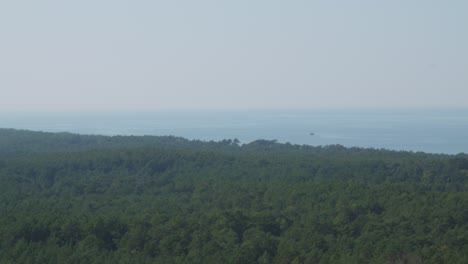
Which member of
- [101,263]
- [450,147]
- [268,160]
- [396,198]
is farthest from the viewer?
[450,147]

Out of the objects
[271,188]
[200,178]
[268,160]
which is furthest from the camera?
[268,160]

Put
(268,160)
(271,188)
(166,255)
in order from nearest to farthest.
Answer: (166,255) < (271,188) < (268,160)

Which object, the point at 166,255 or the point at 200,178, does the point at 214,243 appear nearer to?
the point at 166,255

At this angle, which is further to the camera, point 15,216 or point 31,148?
point 31,148

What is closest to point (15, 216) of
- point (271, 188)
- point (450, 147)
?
point (271, 188)

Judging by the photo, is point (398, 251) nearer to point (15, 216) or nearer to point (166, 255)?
point (166, 255)

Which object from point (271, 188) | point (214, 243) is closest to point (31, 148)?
point (271, 188)
